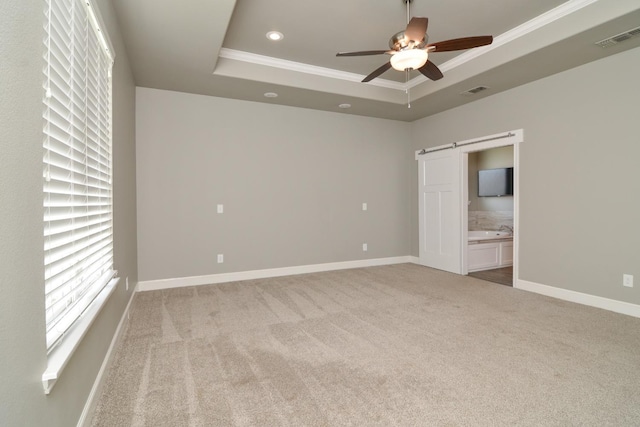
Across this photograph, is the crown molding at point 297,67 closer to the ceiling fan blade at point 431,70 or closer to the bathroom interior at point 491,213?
the ceiling fan blade at point 431,70

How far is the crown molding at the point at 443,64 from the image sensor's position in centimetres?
312

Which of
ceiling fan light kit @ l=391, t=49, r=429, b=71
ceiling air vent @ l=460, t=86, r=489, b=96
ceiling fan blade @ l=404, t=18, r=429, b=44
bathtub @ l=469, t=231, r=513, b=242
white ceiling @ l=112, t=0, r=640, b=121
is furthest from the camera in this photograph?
bathtub @ l=469, t=231, r=513, b=242

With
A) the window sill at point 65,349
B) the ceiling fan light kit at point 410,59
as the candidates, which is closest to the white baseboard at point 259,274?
the window sill at point 65,349

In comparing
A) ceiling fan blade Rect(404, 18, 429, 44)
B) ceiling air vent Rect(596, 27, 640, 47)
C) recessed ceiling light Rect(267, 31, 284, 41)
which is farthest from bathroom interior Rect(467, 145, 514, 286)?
recessed ceiling light Rect(267, 31, 284, 41)

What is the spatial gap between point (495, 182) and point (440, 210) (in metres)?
1.99

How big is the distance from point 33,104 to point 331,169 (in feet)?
15.4

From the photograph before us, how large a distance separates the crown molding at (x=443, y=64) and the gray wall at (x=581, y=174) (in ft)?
2.90

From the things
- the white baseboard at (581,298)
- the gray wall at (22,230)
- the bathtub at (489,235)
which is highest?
the gray wall at (22,230)

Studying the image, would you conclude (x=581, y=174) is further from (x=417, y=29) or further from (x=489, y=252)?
(x=417, y=29)

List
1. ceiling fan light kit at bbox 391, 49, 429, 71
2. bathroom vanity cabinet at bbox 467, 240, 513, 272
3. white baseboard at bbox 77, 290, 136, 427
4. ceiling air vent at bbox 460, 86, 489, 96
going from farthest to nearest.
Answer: bathroom vanity cabinet at bbox 467, 240, 513, 272 < ceiling air vent at bbox 460, 86, 489, 96 < ceiling fan light kit at bbox 391, 49, 429, 71 < white baseboard at bbox 77, 290, 136, 427

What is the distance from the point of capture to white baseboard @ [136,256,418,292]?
4465mm

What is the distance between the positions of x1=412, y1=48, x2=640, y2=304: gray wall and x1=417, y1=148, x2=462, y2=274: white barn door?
988 millimetres

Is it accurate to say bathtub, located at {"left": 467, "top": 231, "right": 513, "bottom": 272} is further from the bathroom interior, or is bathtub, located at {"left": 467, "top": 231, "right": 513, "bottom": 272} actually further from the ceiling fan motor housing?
the ceiling fan motor housing

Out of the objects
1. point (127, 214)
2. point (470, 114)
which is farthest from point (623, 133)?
point (127, 214)
